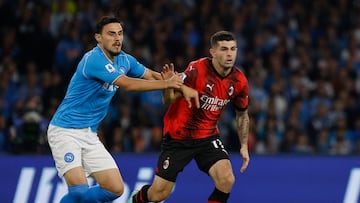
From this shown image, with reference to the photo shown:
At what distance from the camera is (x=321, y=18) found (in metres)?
17.0

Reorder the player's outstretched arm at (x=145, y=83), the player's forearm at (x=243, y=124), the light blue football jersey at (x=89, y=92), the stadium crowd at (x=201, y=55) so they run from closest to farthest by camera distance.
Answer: the player's outstretched arm at (x=145, y=83) < the light blue football jersey at (x=89, y=92) < the player's forearm at (x=243, y=124) < the stadium crowd at (x=201, y=55)

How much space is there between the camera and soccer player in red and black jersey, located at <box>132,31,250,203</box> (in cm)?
993

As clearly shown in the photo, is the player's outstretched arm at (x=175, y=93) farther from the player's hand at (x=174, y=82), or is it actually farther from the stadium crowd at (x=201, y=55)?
the stadium crowd at (x=201, y=55)

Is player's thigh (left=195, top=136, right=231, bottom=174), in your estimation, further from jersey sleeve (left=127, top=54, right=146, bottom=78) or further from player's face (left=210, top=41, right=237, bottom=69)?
jersey sleeve (left=127, top=54, right=146, bottom=78)

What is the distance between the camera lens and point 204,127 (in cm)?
1014

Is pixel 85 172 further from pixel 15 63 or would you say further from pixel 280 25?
pixel 280 25

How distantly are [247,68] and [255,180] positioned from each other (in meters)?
3.80

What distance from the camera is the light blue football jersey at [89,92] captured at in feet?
31.2

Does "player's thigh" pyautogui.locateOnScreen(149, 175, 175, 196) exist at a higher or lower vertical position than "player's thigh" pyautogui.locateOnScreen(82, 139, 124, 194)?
lower

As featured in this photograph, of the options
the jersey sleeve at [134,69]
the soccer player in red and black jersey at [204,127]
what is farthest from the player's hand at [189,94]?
the jersey sleeve at [134,69]

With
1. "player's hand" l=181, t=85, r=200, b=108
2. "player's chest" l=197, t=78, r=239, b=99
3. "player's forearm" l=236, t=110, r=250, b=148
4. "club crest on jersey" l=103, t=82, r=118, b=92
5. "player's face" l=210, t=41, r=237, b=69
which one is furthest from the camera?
"player's forearm" l=236, t=110, r=250, b=148

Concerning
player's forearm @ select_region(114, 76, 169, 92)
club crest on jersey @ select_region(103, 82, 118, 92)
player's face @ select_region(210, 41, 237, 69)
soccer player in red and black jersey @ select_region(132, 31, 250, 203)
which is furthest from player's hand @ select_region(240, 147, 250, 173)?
club crest on jersey @ select_region(103, 82, 118, 92)

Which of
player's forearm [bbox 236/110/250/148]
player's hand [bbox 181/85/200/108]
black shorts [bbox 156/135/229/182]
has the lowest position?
black shorts [bbox 156/135/229/182]

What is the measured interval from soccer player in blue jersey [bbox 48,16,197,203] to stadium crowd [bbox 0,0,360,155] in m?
3.15
